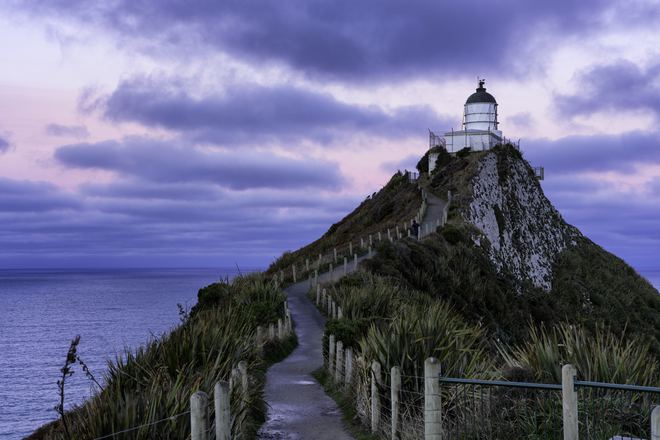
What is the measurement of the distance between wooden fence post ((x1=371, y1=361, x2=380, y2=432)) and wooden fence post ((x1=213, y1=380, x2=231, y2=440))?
3.54 metres

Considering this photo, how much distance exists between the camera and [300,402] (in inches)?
526

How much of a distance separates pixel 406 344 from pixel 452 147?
221 feet

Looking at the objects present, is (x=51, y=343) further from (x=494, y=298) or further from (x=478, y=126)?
(x=478, y=126)

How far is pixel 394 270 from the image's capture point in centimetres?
3472

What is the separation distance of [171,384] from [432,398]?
3.32 meters

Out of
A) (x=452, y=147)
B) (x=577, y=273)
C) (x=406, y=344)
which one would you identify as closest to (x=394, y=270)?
(x=406, y=344)

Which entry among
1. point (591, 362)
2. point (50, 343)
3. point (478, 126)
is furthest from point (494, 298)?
point (50, 343)

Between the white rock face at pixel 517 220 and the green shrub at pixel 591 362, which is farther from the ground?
the white rock face at pixel 517 220

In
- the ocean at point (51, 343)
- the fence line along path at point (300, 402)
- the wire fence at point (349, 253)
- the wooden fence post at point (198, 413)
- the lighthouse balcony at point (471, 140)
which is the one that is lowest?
the ocean at point (51, 343)

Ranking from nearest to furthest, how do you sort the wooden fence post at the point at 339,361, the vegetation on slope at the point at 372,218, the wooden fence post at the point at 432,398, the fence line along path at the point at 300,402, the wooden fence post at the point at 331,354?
the wooden fence post at the point at 432,398
the fence line along path at the point at 300,402
the wooden fence post at the point at 339,361
the wooden fence post at the point at 331,354
the vegetation on slope at the point at 372,218

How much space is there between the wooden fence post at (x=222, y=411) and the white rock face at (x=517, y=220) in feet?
149

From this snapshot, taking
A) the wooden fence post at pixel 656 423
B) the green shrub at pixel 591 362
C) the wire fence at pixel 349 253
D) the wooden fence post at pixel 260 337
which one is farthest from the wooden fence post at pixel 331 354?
the wire fence at pixel 349 253

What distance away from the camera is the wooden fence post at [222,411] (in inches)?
299

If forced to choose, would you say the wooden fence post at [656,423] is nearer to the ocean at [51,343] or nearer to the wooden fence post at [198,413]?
the wooden fence post at [198,413]
